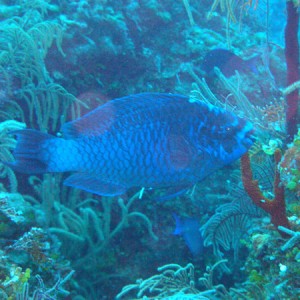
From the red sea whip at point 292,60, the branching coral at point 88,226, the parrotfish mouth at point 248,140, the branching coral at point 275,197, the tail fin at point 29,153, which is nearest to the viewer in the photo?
the tail fin at point 29,153

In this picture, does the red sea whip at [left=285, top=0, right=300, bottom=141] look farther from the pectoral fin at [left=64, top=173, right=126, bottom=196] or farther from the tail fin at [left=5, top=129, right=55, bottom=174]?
the tail fin at [left=5, top=129, right=55, bottom=174]

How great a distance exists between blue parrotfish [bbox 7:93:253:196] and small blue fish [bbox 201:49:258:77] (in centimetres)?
277

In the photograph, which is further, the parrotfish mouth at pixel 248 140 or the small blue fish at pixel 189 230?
the small blue fish at pixel 189 230

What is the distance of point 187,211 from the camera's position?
3.99 meters

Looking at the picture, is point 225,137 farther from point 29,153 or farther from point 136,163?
point 29,153

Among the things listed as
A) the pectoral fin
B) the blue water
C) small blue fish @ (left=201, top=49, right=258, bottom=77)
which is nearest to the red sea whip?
the blue water

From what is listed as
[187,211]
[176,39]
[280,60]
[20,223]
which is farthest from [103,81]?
[280,60]

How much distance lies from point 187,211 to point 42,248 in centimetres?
203

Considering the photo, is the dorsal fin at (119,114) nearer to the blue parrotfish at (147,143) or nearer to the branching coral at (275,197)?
the blue parrotfish at (147,143)

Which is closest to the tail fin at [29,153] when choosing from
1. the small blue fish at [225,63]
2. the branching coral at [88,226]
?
the branching coral at [88,226]

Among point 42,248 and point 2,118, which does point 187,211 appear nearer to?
point 42,248

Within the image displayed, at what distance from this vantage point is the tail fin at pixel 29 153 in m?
2.21

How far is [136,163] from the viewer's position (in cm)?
240

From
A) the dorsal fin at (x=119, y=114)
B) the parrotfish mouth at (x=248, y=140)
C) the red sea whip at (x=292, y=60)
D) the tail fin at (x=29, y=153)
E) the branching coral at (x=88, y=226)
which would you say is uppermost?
the red sea whip at (x=292, y=60)
